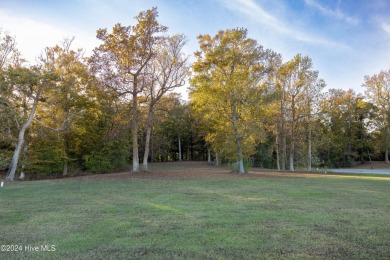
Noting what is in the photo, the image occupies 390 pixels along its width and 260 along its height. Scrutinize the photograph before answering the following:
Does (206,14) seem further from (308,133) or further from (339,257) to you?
(308,133)

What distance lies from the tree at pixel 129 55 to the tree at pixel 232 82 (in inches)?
147

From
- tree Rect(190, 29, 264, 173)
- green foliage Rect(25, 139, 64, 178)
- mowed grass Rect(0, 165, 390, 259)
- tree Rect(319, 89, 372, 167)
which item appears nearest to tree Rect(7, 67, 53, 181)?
green foliage Rect(25, 139, 64, 178)

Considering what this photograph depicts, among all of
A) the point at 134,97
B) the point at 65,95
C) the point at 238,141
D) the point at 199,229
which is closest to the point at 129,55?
the point at 134,97

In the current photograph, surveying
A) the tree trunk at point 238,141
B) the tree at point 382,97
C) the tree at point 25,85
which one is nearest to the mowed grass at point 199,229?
the tree at point 25,85

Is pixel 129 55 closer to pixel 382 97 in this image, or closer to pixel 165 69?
pixel 165 69

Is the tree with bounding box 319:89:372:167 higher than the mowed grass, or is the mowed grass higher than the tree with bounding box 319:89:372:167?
the tree with bounding box 319:89:372:167

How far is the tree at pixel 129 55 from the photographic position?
18406 mm

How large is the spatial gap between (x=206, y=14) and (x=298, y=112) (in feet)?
60.4

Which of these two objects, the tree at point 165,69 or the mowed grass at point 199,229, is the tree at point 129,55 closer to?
the tree at point 165,69

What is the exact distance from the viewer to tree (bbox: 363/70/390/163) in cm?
3753

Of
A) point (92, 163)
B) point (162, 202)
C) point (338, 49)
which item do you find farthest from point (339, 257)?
point (92, 163)

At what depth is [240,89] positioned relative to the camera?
64.6ft

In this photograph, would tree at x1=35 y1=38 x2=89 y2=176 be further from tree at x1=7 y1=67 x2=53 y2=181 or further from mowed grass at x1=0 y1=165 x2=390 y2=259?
mowed grass at x1=0 y1=165 x2=390 y2=259

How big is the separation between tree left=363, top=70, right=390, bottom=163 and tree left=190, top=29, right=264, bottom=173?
26.4 metres
